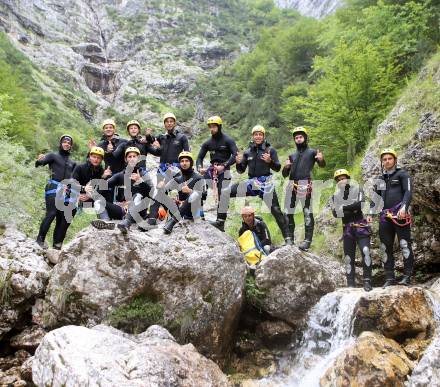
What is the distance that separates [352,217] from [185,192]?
12.1ft

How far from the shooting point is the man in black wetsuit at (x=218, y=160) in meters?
9.35

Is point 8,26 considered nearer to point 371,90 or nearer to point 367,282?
point 371,90

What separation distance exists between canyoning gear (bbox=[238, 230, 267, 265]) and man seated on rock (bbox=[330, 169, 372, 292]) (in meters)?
1.98

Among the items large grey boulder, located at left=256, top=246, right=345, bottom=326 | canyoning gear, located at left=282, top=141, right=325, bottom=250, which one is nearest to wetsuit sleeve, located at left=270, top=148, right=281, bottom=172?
canyoning gear, located at left=282, top=141, right=325, bottom=250

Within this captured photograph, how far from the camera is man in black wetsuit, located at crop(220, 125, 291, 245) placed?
9.20 meters

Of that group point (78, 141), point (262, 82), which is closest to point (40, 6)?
point (262, 82)

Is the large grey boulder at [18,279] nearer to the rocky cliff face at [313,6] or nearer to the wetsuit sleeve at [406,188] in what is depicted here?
the wetsuit sleeve at [406,188]

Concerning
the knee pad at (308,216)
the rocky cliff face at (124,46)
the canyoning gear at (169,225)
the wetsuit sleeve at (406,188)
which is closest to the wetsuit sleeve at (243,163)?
the knee pad at (308,216)

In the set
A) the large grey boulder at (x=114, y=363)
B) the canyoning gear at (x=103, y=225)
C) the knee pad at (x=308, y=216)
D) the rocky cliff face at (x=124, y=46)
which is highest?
the rocky cliff face at (x=124, y=46)

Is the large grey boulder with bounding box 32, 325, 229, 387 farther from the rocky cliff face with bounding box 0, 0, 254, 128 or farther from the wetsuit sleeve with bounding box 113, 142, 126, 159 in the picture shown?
the rocky cliff face with bounding box 0, 0, 254, 128

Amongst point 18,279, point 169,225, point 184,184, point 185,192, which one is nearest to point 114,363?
point 18,279

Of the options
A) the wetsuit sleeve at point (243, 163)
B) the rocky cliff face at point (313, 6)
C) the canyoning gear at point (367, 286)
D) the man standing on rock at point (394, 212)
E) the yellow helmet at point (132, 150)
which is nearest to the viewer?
the man standing on rock at point (394, 212)

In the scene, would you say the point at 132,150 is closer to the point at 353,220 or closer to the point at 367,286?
the point at 353,220

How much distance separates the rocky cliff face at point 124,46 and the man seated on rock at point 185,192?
4427 cm
